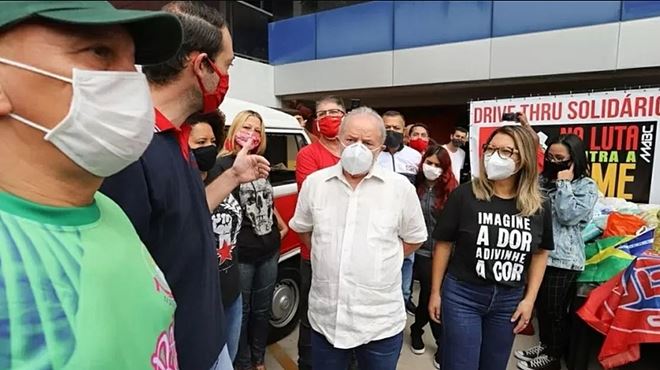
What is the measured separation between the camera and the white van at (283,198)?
11.4 feet

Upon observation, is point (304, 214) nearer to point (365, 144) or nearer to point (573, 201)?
point (365, 144)

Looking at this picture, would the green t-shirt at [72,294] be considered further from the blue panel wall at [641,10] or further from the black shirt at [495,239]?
the blue panel wall at [641,10]

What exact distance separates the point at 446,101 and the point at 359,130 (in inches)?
414

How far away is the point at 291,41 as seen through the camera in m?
11.3

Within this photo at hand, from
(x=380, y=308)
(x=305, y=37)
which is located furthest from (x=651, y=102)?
(x=305, y=37)

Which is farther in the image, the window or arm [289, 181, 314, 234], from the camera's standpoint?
the window

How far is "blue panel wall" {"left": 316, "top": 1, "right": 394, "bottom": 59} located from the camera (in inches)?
315

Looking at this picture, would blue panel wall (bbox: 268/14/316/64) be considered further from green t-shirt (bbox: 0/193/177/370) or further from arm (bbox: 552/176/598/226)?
green t-shirt (bbox: 0/193/177/370)

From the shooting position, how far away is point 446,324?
225 centimetres

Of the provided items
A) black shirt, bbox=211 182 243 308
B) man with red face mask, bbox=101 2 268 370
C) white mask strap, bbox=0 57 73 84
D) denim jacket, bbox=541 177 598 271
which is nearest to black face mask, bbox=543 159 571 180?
denim jacket, bbox=541 177 598 271

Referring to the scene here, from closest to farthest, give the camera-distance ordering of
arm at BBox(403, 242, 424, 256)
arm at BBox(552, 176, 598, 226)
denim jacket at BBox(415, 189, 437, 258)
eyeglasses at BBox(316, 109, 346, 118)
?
arm at BBox(403, 242, 424, 256) < arm at BBox(552, 176, 598, 226) < eyeglasses at BBox(316, 109, 346, 118) < denim jacket at BBox(415, 189, 437, 258)

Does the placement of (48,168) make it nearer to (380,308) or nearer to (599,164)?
(380,308)

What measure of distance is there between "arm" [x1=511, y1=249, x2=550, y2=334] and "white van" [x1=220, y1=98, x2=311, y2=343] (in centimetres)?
189

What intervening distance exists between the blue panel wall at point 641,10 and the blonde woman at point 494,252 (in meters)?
6.07
